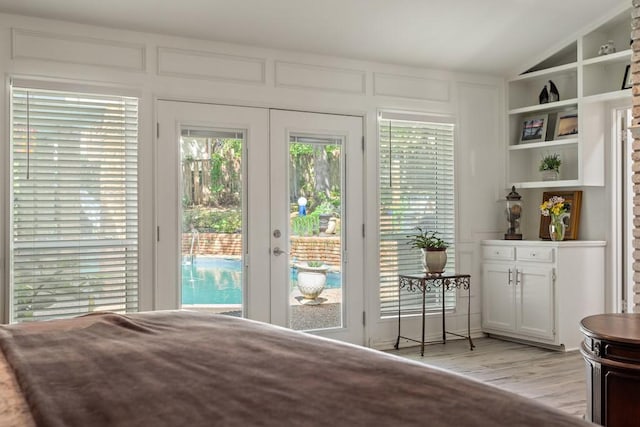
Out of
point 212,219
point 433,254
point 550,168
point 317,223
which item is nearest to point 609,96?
point 550,168

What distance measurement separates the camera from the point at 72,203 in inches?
162

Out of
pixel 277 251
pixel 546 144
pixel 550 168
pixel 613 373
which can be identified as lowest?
pixel 613 373

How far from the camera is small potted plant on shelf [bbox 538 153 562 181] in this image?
18.4 ft

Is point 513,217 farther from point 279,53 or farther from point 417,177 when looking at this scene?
point 279,53

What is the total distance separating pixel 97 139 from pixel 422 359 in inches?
113

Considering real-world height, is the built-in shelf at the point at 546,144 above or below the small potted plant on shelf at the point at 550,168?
above

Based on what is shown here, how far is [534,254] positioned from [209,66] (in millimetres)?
3052

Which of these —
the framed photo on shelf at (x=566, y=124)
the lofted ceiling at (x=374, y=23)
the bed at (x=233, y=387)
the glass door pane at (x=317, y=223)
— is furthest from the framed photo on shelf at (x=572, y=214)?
the bed at (x=233, y=387)

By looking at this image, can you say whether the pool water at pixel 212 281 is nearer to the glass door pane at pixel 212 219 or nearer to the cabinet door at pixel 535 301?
the glass door pane at pixel 212 219

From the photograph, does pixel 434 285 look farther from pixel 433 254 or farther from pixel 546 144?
pixel 546 144

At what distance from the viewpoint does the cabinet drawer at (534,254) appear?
520 cm

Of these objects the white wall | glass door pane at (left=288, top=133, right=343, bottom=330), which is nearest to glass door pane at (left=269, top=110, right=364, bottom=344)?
glass door pane at (left=288, top=133, right=343, bottom=330)

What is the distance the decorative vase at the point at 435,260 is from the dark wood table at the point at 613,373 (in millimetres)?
2699

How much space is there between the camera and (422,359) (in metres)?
4.89
